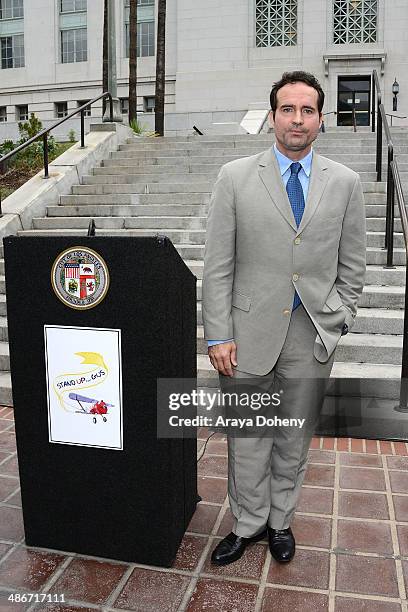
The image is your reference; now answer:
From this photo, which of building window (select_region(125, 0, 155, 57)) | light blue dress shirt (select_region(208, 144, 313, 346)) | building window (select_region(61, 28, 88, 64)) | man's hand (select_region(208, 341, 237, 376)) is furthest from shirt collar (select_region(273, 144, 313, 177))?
building window (select_region(61, 28, 88, 64))

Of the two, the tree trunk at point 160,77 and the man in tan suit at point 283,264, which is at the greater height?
the tree trunk at point 160,77

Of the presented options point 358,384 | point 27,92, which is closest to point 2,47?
point 27,92

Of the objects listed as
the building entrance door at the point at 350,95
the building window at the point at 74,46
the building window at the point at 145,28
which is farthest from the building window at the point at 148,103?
the building entrance door at the point at 350,95

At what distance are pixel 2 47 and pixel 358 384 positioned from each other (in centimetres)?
3297

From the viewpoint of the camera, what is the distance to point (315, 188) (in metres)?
2.85

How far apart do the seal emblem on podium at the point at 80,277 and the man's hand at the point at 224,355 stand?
21.7 inches

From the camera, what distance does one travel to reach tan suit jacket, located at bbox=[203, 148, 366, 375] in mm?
2820

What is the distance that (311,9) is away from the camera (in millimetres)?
25203

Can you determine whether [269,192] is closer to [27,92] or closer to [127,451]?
[127,451]

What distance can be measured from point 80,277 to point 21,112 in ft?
109

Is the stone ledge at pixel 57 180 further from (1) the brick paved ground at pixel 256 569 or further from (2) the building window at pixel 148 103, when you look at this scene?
(2) the building window at pixel 148 103

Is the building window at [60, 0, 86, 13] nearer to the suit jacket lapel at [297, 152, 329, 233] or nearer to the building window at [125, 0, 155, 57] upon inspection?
the building window at [125, 0, 155, 57]

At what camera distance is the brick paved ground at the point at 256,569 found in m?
2.74

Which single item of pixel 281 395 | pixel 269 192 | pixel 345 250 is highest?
pixel 269 192
